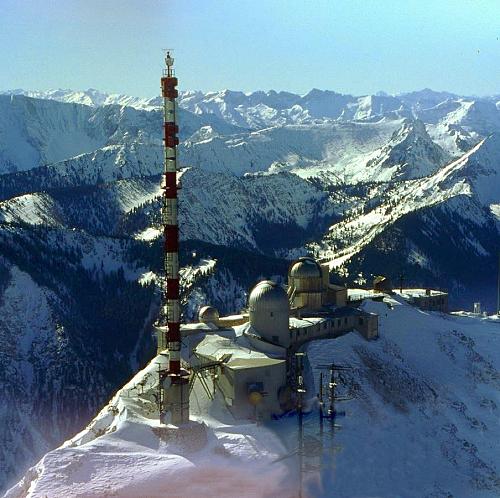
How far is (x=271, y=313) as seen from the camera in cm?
10131

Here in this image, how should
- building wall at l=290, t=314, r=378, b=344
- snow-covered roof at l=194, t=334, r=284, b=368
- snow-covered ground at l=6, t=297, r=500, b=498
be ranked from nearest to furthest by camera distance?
1. snow-covered ground at l=6, t=297, r=500, b=498
2. snow-covered roof at l=194, t=334, r=284, b=368
3. building wall at l=290, t=314, r=378, b=344

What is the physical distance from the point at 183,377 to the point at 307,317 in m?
30.8

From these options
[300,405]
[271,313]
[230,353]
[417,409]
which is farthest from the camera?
[271,313]

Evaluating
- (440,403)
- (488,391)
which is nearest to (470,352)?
(488,391)

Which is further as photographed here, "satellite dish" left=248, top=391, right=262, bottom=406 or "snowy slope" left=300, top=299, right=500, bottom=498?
"satellite dish" left=248, top=391, right=262, bottom=406

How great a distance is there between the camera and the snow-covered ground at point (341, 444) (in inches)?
2901

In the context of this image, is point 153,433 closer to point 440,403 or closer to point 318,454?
point 318,454

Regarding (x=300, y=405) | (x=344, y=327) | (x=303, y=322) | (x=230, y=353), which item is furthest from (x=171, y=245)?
(x=344, y=327)

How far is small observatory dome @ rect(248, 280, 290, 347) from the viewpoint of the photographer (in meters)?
101

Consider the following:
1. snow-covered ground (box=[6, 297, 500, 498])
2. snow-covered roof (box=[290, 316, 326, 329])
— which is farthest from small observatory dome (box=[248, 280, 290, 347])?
snow-covered ground (box=[6, 297, 500, 498])

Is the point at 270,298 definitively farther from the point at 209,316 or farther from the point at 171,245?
the point at 171,245

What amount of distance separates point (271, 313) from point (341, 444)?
22.6 metres

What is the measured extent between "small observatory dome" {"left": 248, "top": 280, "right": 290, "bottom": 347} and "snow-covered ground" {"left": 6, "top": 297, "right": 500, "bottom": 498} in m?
4.76

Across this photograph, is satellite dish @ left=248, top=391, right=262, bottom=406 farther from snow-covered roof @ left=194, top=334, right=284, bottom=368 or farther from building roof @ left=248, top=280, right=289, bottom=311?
building roof @ left=248, top=280, right=289, bottom=311
